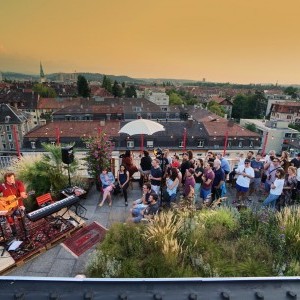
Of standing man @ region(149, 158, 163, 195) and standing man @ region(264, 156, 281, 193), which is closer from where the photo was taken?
standing man @ region(149, 158, 163, 195)

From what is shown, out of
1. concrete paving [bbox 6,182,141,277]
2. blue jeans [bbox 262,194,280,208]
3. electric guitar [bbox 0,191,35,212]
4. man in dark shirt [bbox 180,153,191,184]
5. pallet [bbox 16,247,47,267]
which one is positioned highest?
man in dark shirt [bbox 180,153,191,184]

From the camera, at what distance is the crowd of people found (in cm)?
577

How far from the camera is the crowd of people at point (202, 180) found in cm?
577

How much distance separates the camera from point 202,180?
6.27m

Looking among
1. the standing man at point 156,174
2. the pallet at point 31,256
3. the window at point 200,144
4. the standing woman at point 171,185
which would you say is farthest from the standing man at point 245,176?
the window at point 200,144

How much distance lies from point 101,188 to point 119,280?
4.16 meters

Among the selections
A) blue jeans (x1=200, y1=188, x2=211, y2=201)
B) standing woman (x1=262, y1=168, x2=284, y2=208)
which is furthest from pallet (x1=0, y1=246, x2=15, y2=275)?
standing woman (x1=262, y1=168, x2=284, y2=208)

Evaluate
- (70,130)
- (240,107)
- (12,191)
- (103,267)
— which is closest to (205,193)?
(103,267)

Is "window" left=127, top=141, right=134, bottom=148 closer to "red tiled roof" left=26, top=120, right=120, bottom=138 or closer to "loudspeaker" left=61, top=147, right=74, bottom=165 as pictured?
"red tiled roof" left=26, top=120, right=120, bottom=138

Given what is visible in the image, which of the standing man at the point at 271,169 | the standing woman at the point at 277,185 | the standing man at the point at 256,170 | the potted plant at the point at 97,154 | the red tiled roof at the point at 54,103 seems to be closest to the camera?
the standing woman at the point at 277,185

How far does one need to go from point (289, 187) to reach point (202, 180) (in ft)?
7.66

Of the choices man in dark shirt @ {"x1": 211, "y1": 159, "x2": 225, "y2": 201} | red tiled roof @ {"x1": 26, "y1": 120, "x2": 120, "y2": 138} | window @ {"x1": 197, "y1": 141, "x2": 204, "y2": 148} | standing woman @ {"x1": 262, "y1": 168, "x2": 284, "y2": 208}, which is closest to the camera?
standing woman @ {"x1": 262, "y1": 168, "x2": 284, "y2": 208}

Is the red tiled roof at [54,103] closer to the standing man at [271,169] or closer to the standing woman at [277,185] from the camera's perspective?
the standing man at [271,169]

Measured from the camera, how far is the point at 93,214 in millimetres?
5930
